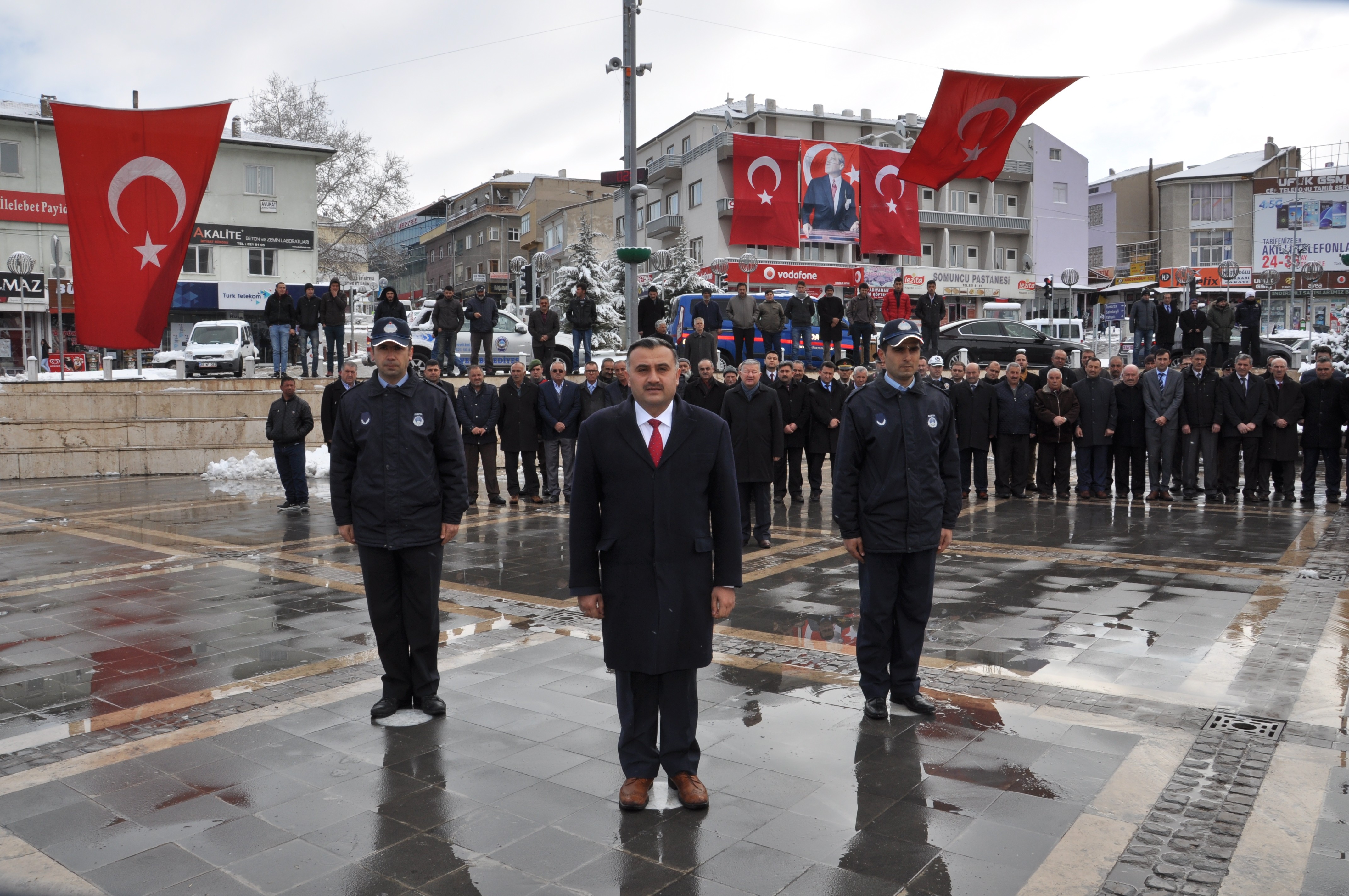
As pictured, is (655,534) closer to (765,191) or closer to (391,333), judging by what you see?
(391,333)

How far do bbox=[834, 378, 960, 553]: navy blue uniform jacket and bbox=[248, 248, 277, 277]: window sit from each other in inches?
1744

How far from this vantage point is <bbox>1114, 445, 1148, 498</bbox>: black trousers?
14711 mm

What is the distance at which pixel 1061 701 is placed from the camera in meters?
5.54

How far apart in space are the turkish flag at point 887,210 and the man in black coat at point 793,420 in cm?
3684

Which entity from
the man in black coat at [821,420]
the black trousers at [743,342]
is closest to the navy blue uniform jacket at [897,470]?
the man in black coat at [821,420]

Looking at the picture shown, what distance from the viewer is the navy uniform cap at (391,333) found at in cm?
551

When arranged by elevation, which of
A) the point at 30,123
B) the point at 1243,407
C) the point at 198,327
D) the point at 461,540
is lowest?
the point at 461,540

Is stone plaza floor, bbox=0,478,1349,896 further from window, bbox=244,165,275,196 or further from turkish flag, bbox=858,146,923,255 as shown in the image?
turkish flag, bbox=858,146,923,255

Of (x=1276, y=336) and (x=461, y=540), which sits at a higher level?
(x=1276, y=336)

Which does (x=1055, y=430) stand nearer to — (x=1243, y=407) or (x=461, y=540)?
(x=1243, y=407)

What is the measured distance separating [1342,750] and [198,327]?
1113 inches

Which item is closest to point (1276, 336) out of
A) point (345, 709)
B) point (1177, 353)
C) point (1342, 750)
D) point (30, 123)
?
point (1177, 353)

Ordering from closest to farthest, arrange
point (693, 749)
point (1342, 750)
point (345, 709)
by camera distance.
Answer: point (693, 749) → point (1342, 750) → point (345, 709)

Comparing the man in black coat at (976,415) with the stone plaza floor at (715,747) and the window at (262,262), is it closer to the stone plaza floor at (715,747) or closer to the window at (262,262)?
the stone plaza floor at (715,747)
